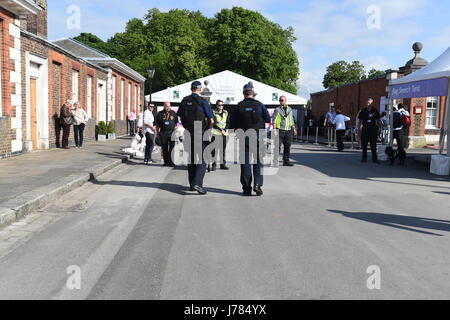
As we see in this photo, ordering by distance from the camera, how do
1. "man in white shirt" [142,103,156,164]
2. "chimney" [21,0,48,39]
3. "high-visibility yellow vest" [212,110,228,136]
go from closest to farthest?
1. "high-visibility yellow vest" [212,110,228,136]
2. "man in white shirt" [142,103,156,164]
3. "chimney" [21,0,48,39]

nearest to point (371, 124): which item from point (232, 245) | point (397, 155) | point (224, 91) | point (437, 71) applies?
point (397, 155)

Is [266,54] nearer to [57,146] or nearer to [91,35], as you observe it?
[91,35]

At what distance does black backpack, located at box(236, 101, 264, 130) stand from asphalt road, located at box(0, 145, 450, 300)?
1222 millimetres

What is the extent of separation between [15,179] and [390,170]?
898 centimetres

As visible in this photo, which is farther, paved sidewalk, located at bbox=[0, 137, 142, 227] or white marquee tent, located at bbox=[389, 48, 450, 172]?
white marquee tent, located at bbox=[389, 48, 450, 172]

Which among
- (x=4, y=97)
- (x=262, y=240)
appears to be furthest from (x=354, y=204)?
(x=4, y=97)

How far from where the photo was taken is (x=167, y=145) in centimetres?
1334

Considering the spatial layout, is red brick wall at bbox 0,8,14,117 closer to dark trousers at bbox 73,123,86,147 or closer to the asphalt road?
dark trousers at bbox 73,123,86,147

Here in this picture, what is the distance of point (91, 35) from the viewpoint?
7444 cm

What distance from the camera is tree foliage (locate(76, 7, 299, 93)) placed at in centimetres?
5366

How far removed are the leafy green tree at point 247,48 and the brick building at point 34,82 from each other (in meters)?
29.1

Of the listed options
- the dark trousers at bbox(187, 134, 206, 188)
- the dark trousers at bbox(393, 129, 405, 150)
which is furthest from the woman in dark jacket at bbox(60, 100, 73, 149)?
the dark trousers at bbox(393, 129, 405, 150)

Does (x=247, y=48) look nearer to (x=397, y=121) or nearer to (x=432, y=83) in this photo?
(x=397, y=121)

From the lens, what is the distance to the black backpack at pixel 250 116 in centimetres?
873
